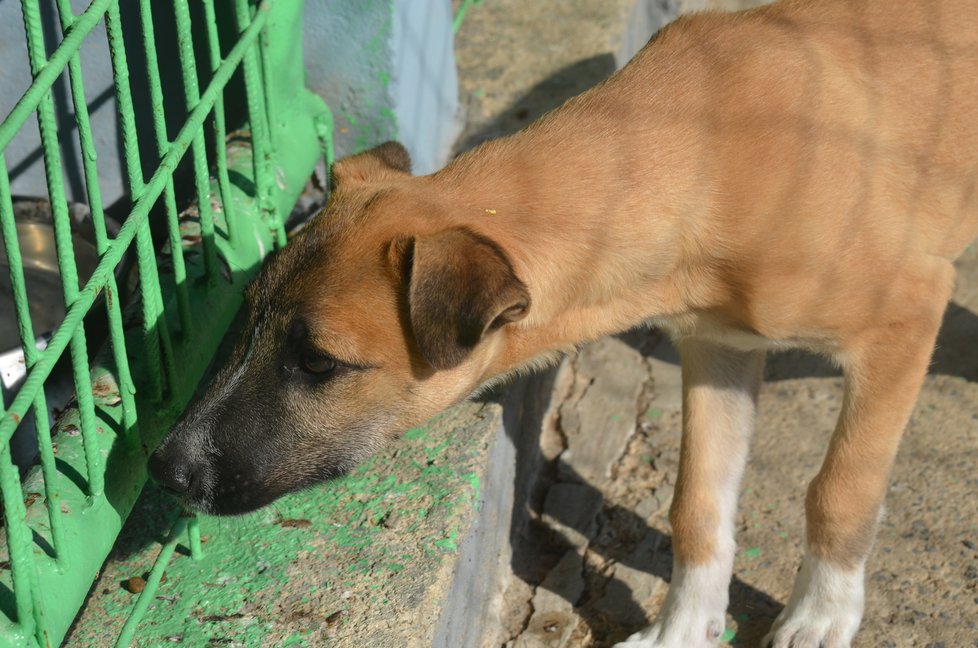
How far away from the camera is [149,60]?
3219mm

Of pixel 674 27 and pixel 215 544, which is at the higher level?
pixel 674 27

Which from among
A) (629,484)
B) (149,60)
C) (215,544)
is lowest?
(629,484)

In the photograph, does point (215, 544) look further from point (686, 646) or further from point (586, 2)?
point (586, 2)

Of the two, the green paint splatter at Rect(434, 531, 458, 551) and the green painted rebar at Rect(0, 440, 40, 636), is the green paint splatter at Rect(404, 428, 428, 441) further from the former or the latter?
→ the green painted rebar at Rect(0, 440, 40, 636)

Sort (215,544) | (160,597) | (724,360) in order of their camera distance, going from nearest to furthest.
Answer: (160,597) → (215,544) → (724,360)

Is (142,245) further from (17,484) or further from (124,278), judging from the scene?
(124,278)

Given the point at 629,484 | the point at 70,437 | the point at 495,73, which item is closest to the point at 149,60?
the point at 70,437

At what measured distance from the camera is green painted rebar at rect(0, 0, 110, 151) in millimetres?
2244

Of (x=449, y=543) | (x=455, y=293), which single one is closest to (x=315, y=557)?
(x=449, y=543)

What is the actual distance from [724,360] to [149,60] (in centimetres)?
210

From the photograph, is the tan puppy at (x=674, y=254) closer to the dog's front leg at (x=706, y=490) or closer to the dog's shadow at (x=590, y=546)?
the dog's front leg at (x=706, y=490)

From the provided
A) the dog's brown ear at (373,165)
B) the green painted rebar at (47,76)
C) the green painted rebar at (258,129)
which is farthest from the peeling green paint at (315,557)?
the green painted rebar at (47,76)

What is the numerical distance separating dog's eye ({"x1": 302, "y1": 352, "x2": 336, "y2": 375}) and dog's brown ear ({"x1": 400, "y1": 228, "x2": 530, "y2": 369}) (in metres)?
0.31

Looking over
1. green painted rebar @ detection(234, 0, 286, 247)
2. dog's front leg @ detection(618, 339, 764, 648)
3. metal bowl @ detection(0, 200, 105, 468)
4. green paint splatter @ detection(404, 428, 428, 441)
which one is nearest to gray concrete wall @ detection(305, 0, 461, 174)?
green painted rebar @ detection(234, 0, 286, 247)
